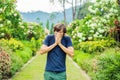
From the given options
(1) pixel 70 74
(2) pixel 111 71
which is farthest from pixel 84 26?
(2) pixel 111 71

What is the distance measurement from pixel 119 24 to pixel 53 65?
11365 millimetres

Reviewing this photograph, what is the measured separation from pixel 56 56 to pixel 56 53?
0.21 ft

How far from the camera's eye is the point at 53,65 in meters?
7.50

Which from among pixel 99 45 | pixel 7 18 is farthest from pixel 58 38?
pixel 7 18

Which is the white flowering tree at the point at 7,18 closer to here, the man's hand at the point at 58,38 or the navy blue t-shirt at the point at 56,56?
the navy blue t-shirt at the point at 56,56

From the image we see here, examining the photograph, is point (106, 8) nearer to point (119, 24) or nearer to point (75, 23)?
point (119, 24)

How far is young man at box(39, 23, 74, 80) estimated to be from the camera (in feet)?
24.5

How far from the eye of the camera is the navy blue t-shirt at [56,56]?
24.6 feet

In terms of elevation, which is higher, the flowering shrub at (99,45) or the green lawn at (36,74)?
the flowering shrub at (99,45)

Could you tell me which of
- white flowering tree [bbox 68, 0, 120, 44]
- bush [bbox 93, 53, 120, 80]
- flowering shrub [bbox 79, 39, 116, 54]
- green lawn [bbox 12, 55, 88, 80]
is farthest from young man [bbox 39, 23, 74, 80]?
white flowering tree [bbox 68, 0, 120, 44]

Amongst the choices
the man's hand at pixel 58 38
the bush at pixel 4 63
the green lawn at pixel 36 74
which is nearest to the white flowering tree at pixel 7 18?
the green lawn at pixel 36 74

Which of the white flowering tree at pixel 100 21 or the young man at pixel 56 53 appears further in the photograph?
the white flowering tree at pixel 100 21

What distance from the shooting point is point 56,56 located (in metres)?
7.58

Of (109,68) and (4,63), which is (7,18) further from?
(109,68)
